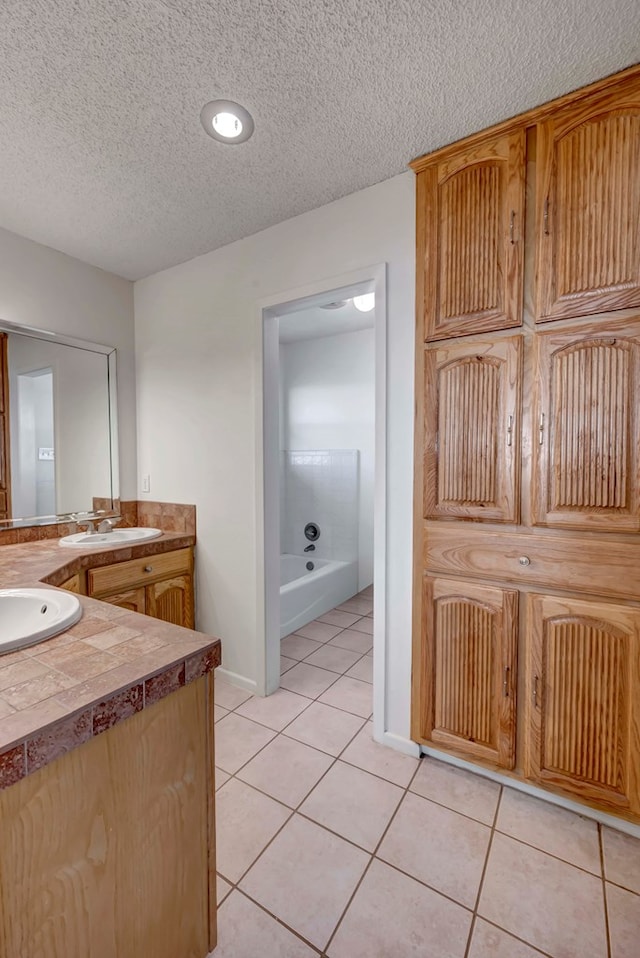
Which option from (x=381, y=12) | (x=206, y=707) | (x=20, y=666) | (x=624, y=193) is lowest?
(x=206, y=707)

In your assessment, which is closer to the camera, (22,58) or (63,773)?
→ (63,773)

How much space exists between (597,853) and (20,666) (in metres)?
1.77

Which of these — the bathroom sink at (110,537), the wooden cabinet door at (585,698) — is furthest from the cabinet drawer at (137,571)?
the wooden cabinet door at (585,698)

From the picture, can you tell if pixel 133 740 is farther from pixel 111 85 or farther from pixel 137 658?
pixel 111 85

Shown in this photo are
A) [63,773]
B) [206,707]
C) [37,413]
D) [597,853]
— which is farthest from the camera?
[37,413]

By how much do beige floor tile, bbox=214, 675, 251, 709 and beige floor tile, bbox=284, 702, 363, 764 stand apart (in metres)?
0.36

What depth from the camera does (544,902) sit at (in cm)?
119

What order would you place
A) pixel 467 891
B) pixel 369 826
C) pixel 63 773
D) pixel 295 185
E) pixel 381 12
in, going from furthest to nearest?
pixel 295 185
pixel 369 826
pixel 467 891
pixel 381 12
pixel 63 773

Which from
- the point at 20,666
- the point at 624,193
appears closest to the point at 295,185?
the point at 624,193

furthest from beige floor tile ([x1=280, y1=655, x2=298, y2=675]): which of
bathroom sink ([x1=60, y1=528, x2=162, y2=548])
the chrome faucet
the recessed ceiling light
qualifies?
the recessed ceiling light

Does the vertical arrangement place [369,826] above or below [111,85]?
below

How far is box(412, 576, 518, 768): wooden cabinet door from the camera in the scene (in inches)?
60.3

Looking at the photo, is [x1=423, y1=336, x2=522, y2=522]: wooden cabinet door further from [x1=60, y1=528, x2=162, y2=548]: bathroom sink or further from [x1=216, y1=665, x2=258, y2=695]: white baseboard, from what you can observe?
[x1=60, y1=528, x2=162, y2=548]: bathroom sink

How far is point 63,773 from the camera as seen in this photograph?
0.72 meters
